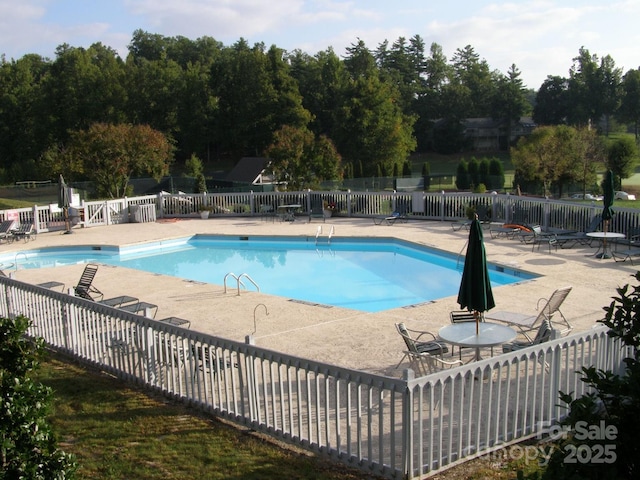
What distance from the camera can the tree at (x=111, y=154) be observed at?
90.6 ft

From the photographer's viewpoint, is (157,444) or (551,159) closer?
(157,444)

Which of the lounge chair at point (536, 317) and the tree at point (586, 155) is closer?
the lounge chair at point (536, 317)

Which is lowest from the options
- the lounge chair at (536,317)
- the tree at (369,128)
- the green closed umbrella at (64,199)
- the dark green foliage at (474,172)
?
the lounge chair at (536,317)

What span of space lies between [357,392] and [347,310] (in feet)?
18.2

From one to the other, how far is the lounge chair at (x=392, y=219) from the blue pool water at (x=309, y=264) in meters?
2.71

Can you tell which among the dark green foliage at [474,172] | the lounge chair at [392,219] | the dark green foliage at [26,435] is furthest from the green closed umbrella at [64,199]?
the dark green foliage at [474,172]

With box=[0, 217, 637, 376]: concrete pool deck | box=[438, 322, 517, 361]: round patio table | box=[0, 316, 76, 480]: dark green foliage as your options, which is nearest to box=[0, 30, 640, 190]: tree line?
box=[0, 217, 637, 376]: concrete pool deck

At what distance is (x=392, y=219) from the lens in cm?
2198

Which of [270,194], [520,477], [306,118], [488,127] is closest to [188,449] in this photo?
[520,477]

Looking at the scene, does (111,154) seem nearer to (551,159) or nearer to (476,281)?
(551,159)

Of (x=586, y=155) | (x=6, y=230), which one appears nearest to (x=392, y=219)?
(x=6, y=230)

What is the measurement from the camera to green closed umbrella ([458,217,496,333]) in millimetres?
7625

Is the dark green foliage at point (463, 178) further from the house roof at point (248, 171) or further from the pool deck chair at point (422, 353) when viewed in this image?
the pool deck chair at point (422, 353)

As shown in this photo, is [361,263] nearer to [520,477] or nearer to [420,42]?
[520,477]
